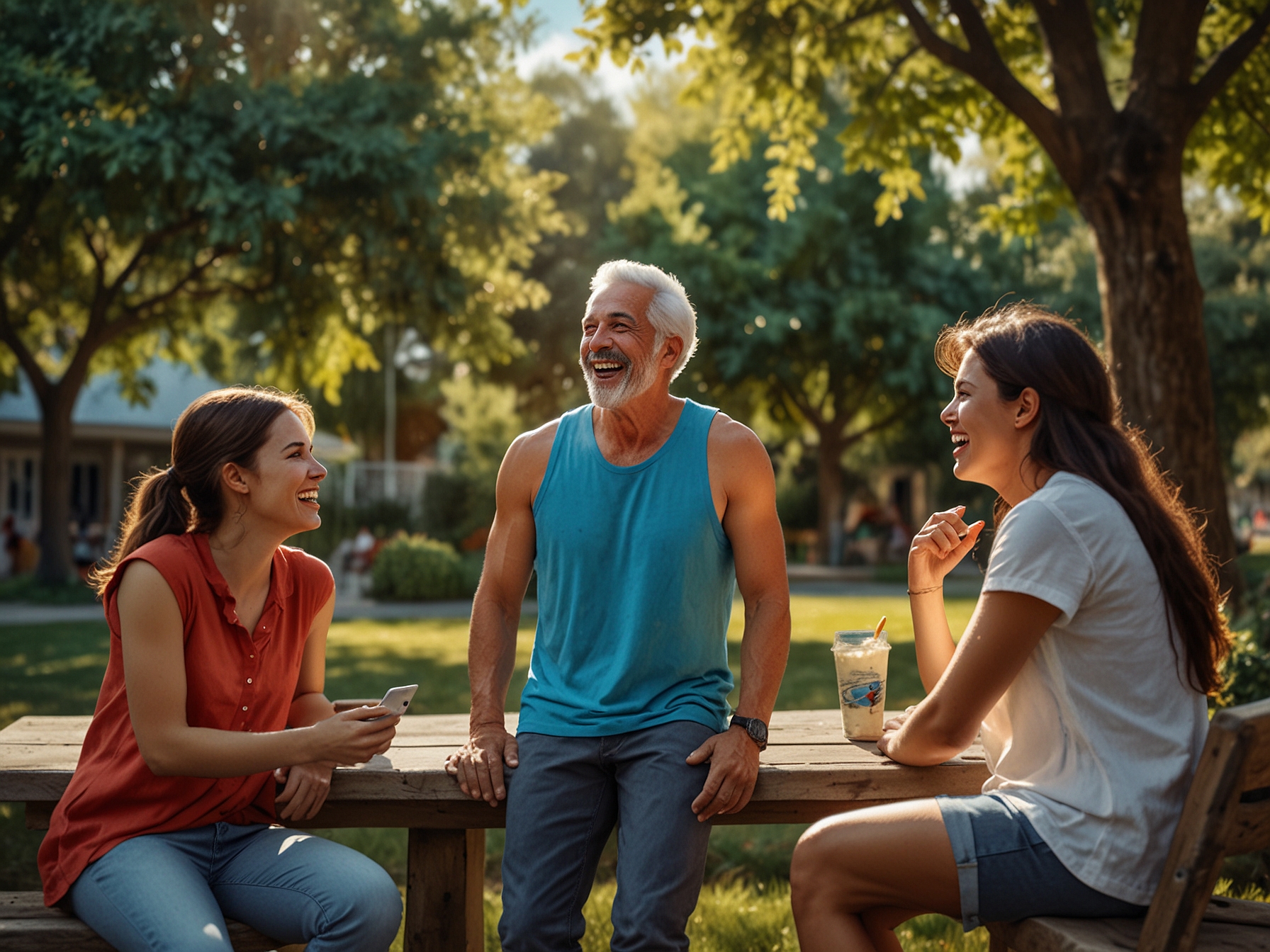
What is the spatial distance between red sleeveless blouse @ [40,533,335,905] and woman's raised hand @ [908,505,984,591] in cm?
169

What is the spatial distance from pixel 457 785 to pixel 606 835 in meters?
0.42

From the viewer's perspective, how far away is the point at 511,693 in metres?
9.16

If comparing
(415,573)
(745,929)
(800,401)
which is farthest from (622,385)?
(800,401)

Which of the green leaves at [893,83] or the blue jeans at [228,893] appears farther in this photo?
the green leaves at [893,83]

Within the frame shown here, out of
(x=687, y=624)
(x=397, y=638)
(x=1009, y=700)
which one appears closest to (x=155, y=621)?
(x=687, y=624)

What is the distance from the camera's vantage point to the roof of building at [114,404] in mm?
25656

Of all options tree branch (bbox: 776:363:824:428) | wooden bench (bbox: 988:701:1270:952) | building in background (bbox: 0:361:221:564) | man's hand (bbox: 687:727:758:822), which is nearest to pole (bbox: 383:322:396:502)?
building in background (bbox: 0:361:221:564)

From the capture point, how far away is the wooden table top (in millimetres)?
2785

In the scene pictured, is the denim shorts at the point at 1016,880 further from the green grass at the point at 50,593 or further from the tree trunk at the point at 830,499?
the tree trunk at the point at 830,499

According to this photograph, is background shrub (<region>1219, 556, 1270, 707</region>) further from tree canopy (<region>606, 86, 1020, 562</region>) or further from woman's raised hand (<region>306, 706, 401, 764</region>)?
tree canopy (<region>606, 86, 1020, 562</region>)

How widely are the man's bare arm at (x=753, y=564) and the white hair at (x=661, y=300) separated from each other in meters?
0.31

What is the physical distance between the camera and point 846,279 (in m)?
25.3

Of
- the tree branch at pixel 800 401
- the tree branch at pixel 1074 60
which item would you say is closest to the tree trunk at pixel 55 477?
the tree branch at pixel 800 401

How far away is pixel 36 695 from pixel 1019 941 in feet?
27.9
